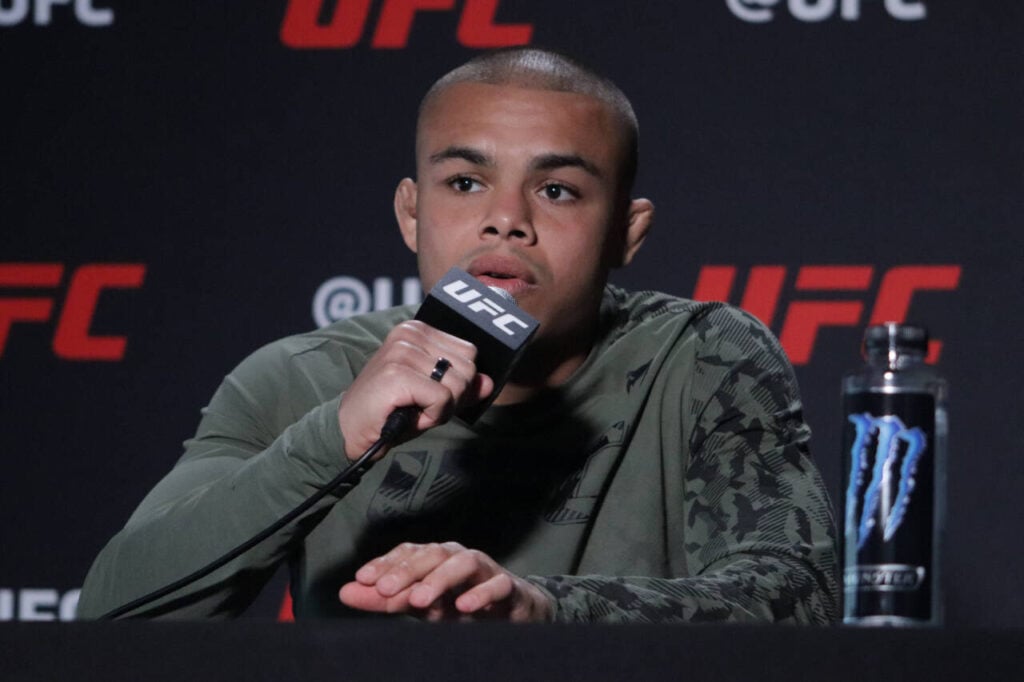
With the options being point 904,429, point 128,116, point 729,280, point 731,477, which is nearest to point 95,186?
point 128,116

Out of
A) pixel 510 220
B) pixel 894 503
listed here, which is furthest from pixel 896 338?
pixel 510 220

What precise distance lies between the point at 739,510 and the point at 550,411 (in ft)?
0.95

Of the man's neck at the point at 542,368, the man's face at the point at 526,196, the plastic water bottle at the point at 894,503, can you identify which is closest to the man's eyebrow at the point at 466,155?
the man's face at the point at 526,196

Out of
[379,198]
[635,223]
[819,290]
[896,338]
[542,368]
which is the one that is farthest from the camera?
[379,198]

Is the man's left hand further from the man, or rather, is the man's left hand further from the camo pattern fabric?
the man

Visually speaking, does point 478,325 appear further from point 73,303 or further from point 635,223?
point 73,303

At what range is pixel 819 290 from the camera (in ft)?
7.66

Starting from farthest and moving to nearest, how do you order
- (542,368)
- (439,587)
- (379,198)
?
(379,198), (542,368), (439,587)

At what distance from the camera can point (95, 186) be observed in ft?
8.24

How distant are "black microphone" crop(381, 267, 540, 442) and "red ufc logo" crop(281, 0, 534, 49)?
48.7 inches

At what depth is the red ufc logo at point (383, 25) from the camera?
2455 millimetres

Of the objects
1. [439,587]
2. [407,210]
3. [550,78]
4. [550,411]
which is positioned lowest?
[439,587]

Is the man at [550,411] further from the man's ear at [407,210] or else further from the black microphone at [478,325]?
the black microphone at [478,325]

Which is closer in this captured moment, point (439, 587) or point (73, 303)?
point (439, 587)
